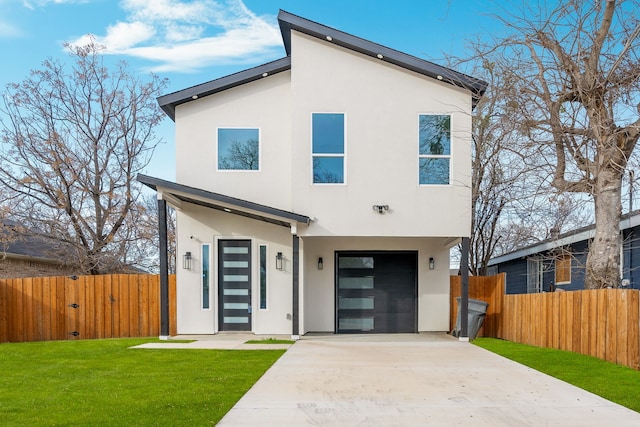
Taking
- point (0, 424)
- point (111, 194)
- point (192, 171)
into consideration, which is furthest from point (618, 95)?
point (111, 194)

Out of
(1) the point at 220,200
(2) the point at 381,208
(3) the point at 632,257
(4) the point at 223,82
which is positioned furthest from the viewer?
(3) the point at 632,257

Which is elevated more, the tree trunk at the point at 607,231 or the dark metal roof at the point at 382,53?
the dark metal roof at the point at 382,53

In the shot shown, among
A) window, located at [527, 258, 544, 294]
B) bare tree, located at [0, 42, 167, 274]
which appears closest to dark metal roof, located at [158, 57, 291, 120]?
bare tree, located at [0, 42, 167, 274]

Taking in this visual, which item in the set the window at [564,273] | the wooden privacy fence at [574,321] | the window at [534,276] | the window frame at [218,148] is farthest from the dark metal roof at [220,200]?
the window at [534,276]

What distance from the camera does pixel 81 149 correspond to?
16.1m

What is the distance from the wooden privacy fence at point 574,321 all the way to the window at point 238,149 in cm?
587

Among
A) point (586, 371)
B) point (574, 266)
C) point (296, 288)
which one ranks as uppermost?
point (574, 266)

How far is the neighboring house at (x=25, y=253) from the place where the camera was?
15.1 m

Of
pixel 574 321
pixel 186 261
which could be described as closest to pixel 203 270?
pixel 186 261

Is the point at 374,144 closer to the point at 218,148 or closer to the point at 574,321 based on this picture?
the point at 218,148

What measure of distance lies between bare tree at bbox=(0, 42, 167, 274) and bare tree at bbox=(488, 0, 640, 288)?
500 inches

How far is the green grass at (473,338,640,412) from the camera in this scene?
5.50 m

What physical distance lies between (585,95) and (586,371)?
14.8 ft

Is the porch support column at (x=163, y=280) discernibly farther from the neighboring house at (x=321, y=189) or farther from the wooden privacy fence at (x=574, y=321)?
the wooden privacy fence at (x=574, y=321)
